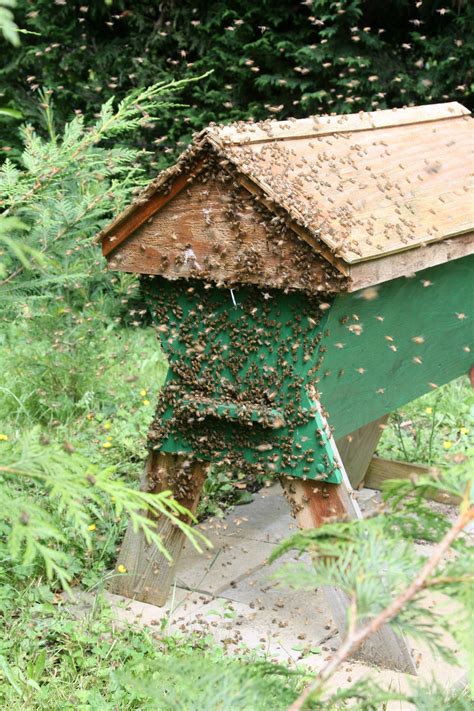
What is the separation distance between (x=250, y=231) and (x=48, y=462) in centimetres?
148

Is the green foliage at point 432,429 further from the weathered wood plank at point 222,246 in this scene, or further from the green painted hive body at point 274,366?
the weathered wood plank at point 222,246

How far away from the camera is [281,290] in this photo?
2480mm

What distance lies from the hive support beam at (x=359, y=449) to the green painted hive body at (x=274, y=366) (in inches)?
44.9

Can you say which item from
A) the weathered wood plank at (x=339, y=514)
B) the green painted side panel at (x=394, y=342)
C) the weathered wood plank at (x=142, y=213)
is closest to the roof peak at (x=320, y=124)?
the weathered wood plank at (x=142, y=213)

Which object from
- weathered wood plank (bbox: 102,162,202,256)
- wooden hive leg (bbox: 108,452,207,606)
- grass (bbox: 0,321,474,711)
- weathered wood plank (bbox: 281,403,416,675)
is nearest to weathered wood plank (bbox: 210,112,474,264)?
weathered wood plank (bbox: 102,162,202,256)

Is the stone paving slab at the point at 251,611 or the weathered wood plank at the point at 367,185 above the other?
the weathered wood plank at the point at 367,185

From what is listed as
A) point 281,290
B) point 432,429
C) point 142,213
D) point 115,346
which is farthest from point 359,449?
point 115,346

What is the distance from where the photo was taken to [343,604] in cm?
261

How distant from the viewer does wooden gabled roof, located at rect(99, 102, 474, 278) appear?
238 centimetres

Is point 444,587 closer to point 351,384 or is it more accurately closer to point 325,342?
point 325,342

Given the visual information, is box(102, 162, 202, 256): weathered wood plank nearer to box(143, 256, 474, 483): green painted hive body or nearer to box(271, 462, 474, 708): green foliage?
box(143, 256, 474, 483): green painted hive body

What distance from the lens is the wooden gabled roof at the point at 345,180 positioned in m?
2.38

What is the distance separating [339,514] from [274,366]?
0.49m

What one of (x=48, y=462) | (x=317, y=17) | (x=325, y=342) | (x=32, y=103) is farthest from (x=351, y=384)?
(x=32, y=103)
